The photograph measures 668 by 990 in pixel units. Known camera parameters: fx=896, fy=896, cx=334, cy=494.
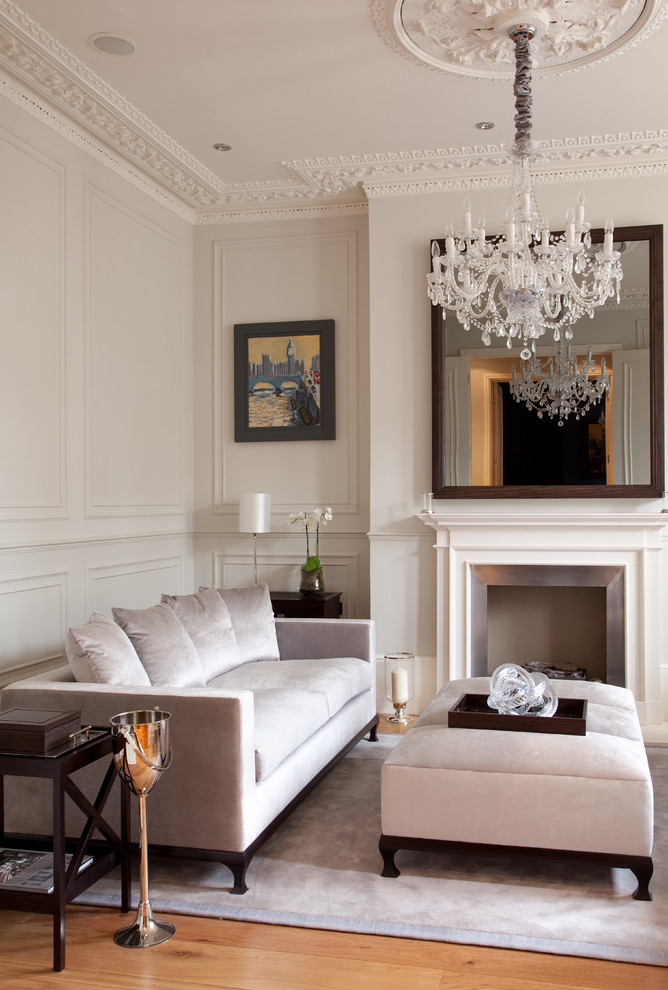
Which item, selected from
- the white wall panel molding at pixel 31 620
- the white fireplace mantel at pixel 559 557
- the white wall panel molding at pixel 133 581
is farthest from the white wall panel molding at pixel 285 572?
the white wall panel molding at pixel 31 620

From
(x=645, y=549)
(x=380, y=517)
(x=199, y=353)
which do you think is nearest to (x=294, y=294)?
(x=199, y=353)

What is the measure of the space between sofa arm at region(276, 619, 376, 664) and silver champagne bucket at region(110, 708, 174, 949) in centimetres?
198

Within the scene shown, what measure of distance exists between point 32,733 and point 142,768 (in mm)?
319

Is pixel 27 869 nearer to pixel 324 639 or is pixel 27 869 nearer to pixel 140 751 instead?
pixel 140 751

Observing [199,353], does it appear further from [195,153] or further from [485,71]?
[485,71]

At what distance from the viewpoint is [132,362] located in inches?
199

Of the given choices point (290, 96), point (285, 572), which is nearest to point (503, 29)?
point (290, 96)

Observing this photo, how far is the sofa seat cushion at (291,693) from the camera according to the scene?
3.07 metres

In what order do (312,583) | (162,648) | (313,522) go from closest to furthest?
1. (162,648)
2. (312,583)
3. (313,522)

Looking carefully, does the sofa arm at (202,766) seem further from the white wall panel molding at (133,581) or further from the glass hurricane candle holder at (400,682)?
the glass hurricane candle holder at (400,682)

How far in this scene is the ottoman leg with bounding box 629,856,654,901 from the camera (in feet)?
9.02

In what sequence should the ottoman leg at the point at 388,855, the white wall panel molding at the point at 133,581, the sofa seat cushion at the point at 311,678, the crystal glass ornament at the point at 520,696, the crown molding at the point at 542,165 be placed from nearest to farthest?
1. the ottoman leg at the point at 388,855
2. the crystal glass ornament at the point at 520,696
3. the sofa seat cushion at the point at 311,678
4. the white wall panel molding at the point at 133,581
5. the crown molding at the point at 542,165

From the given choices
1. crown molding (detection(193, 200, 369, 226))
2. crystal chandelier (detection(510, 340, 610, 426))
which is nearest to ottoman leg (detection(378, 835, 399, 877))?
crystal chandelier (detection(510, 340, 610, 426))

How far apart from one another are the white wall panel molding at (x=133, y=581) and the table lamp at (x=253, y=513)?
0.54 metres
